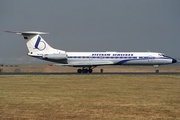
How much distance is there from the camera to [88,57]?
44406mm

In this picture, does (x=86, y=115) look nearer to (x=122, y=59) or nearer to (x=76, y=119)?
(x=76, y=119)

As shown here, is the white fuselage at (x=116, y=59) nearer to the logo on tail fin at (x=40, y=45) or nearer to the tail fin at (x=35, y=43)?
the tail fin at (x=35, y=43)

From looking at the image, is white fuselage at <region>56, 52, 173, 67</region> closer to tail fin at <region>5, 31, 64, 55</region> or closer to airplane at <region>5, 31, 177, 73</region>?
airplane at <region>5, 31, 177, 73</region>

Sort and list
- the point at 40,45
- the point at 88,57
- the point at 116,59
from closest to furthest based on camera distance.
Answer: the point at 116,59 < the point at 88,57 < the point at 40,45

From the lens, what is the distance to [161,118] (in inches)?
409

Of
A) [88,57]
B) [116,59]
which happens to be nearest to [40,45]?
[88,57]

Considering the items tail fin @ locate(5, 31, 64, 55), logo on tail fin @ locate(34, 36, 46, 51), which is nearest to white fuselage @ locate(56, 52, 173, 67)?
tail fin @ locate(5, 31, 64, 55)

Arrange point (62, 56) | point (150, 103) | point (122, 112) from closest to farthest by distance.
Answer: point (122, 112) → point (150, 103) → point (62, 56)

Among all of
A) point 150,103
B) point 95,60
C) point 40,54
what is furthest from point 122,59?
point 150,103

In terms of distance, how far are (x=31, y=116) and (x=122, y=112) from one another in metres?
4.02

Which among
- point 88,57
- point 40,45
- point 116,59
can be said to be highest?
point 40,45

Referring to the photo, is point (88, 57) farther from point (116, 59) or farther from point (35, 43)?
point (35, 43)

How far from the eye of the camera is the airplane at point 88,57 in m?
44.0

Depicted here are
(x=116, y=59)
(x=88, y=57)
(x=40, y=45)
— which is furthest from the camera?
(x=40, y=45)
